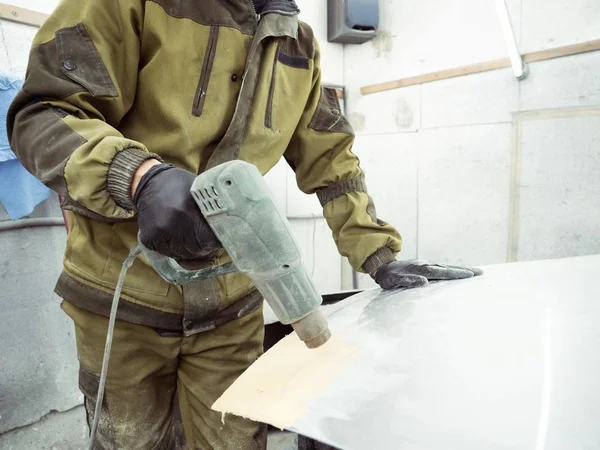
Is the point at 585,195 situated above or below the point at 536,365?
above

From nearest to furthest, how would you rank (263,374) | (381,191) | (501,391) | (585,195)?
(501,391) → (263,374) → (585,195) → (381,191)

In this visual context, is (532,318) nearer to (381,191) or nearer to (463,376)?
(463,376)

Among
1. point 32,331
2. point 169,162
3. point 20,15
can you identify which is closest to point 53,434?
point 32,331

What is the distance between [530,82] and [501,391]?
1.96 m

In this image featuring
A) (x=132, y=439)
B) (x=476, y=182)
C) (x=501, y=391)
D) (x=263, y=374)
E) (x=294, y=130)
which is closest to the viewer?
(x=501, y=391)

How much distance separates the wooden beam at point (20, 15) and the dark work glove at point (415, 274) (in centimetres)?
144

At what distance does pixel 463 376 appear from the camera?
63cm

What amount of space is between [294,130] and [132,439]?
34.5 inches

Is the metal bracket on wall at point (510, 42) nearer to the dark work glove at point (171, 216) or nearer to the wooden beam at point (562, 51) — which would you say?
the wooden beam at point (562, 51)

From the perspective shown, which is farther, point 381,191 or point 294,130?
point 381,191

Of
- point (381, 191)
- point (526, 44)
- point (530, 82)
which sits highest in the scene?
point (526, 44)

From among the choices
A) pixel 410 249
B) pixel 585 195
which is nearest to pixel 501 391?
pixel 585 195

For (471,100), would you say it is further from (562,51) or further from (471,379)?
(471,379)

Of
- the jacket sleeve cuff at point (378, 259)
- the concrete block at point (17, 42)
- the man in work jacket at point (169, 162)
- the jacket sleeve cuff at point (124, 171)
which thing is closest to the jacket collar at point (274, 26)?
the man in work jacket at point (169, 162)
